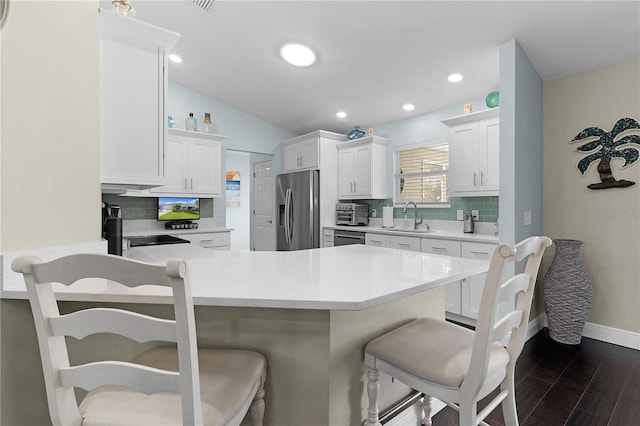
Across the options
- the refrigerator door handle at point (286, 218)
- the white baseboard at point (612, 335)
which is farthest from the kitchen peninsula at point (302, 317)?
the refrigerator door handle at point (286, 218)

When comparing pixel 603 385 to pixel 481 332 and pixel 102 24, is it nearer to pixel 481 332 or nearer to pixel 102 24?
pixel 481 332

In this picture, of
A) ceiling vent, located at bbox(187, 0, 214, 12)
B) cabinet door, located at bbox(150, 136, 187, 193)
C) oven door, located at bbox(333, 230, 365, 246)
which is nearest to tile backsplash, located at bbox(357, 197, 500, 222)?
oven door, located at bbox(333, 230, 365, 246)

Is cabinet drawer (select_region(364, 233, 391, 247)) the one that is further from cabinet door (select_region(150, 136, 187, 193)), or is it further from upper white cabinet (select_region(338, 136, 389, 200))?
cabinet door (select_region(150, 136, 187, 193))

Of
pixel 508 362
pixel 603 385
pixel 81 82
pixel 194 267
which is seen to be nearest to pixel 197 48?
pixel 81 82

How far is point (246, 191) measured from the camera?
7.79 meters

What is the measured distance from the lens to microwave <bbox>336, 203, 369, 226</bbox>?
4.88 m

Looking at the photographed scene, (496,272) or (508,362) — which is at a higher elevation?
(496,272)

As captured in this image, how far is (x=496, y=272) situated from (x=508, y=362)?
21.1 inches

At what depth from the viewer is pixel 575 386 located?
2.23 metres

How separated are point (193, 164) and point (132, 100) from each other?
2.82m

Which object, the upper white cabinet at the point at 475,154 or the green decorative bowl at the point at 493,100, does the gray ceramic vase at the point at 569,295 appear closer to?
the upper white cabinet at the point at 475,154

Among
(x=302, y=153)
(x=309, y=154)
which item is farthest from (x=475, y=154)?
(x=302, y=153)

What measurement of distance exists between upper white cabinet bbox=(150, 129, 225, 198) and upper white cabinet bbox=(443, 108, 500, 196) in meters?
3.09

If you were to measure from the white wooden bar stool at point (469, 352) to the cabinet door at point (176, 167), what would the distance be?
3791mm
